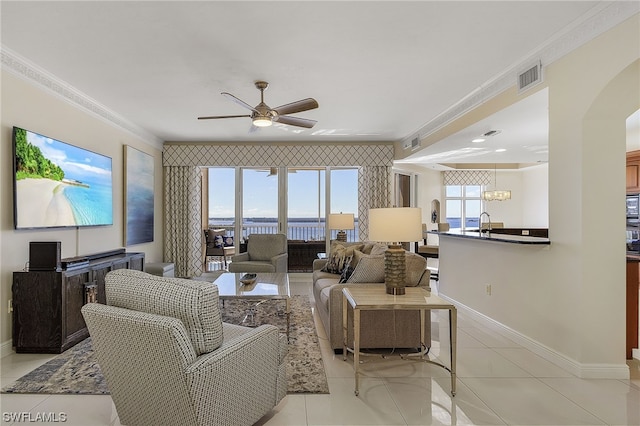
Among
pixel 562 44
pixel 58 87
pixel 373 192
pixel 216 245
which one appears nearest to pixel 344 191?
pixel 373 192

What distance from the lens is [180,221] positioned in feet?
21.9

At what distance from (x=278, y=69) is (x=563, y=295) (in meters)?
3.14

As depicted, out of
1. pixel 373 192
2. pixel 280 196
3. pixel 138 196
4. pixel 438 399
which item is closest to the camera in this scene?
pixel 438 399

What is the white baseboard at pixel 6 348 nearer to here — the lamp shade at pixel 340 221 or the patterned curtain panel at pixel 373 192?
the lamp shade at pixel 340 221

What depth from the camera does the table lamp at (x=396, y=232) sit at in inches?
105

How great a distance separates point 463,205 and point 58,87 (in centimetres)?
921

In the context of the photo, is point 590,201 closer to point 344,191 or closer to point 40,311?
point 40,311

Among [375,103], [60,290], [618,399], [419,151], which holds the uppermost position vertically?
[375,103]

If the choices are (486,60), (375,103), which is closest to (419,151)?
(375,103)

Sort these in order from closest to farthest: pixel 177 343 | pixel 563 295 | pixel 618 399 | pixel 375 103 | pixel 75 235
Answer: pixel 177 343
pixel 618 399
pixel 563 295
pixel 75 235
pixel 375 103

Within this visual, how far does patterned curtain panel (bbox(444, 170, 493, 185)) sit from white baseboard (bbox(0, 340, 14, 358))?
9145mm

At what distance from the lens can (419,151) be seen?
5.92m

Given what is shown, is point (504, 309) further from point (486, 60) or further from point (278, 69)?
point (278, 69)

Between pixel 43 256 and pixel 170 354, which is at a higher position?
pixel 43 256
